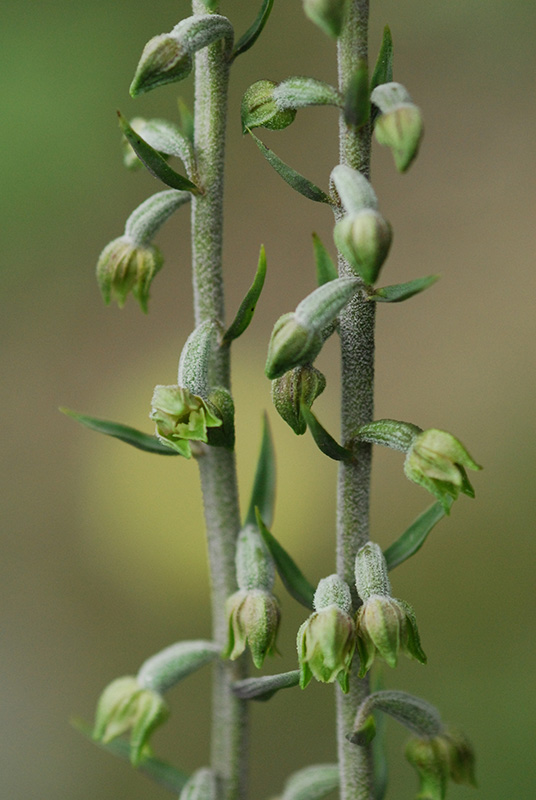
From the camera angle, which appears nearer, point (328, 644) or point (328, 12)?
point (328, 12)

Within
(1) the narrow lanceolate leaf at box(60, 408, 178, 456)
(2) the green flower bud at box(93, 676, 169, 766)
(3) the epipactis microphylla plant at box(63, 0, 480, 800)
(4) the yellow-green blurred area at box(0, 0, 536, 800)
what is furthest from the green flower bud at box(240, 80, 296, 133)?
(4) the yellow-green blurred area at box(0, 0, 536, 800)

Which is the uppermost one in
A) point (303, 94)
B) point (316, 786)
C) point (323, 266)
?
point (303, 94)

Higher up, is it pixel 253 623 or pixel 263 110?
pixel 263 110

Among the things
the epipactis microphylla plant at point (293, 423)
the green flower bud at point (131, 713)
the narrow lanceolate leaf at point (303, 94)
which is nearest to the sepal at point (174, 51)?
the epipactis microphylla plant at point (293, 423)

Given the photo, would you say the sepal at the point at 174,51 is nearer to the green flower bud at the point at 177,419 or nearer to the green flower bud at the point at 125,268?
the green flower bud at the point at 125,268

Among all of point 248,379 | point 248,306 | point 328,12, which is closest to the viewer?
point 328,12

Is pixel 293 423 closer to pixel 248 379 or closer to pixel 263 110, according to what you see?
pixel 263 110

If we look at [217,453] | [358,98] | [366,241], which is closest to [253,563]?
[217,453]
